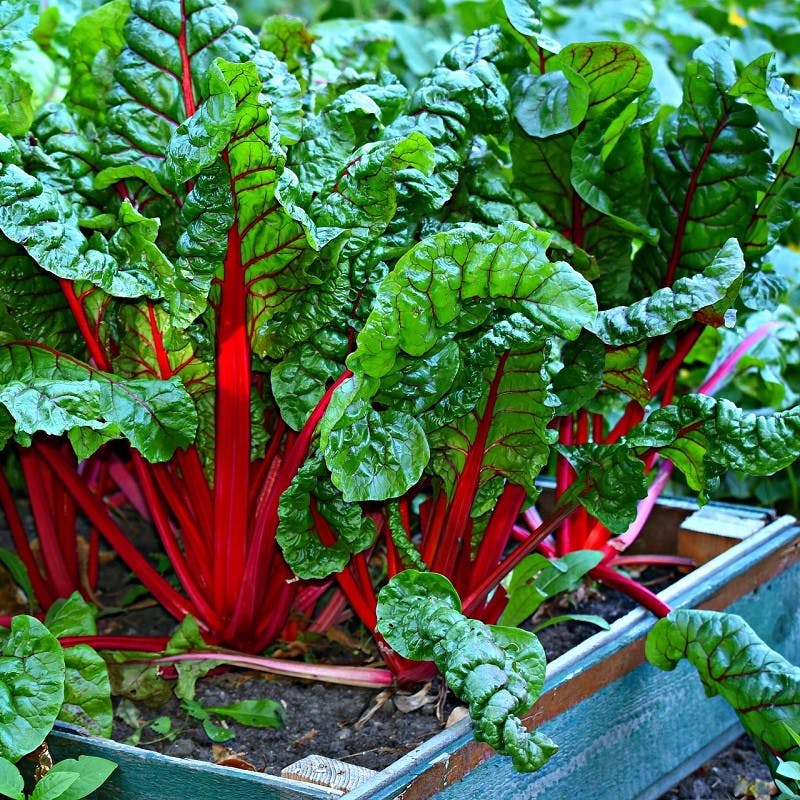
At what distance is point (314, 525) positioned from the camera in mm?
1663

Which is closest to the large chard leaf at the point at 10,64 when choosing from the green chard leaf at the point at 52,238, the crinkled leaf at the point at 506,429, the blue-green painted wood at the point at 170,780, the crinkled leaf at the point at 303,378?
the green chard leaf at the point at 52,238

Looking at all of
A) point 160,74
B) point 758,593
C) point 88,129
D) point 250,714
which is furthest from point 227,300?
point 758,593

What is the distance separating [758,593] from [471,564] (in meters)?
0.58

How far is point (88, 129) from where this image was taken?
1.84m

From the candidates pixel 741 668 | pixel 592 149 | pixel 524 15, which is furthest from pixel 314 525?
pixel 524 15

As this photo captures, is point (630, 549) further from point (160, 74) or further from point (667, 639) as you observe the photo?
point (160, 74)

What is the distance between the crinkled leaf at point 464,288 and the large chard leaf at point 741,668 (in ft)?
1.89

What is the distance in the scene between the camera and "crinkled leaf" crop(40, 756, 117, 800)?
4.36 ft

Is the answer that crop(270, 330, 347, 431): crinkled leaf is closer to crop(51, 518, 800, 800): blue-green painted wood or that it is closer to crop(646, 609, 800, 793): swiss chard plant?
crop(51, 518, 800, 800): blue-green painted wood

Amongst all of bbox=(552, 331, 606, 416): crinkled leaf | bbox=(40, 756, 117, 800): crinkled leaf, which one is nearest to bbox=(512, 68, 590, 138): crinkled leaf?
bbox=(552, 331, 606, 416): crinkled leaf

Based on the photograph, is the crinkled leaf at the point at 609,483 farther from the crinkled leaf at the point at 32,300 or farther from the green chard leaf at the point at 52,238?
the crinkled leaf at the point at 32,300

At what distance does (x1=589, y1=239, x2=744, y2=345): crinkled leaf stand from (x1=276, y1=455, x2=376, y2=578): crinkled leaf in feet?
1.45

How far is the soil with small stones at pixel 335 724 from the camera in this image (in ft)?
5.11

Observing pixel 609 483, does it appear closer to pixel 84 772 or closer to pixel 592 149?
pixel 592 149
